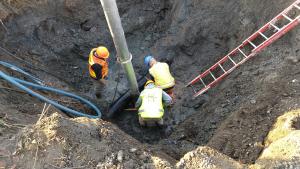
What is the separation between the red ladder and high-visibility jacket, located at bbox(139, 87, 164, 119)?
164 cm

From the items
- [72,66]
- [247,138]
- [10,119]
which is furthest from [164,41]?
[10,119]

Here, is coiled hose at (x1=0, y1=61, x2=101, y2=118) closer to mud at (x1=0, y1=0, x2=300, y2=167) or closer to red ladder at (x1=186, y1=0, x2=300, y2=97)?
mud at (x1=0, y1=0, x2=300, y2=167)

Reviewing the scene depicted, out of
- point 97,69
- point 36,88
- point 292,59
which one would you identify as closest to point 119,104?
point 97,69

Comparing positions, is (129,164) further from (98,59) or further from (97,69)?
(98,59)

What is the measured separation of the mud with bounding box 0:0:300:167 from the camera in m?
6.31

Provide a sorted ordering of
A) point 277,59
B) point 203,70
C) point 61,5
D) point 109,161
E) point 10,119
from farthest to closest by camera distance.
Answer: point 61,5 → point 203,70 → point 277,59 → point 10,119 → point 109,161

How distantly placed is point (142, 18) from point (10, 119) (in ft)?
18.7

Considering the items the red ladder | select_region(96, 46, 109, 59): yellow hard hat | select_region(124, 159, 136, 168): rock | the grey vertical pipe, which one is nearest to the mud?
the red ladder

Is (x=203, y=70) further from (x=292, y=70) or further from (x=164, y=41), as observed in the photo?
(x=292, y=70)

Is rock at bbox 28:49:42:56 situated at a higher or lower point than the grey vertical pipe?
higher

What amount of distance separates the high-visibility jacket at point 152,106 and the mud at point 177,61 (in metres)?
0.70

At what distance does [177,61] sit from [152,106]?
2.82 meters

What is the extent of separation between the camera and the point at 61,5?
31.9 feet

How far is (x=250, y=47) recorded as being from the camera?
7996 millimetres
